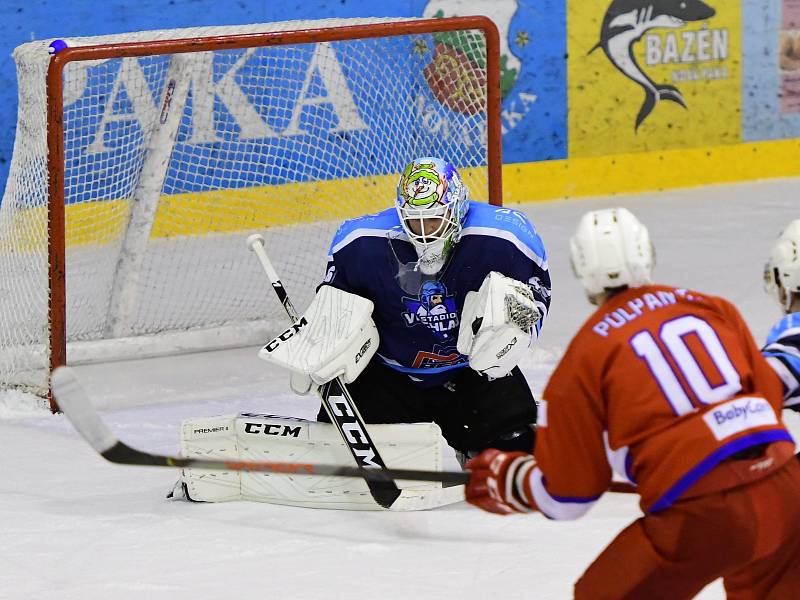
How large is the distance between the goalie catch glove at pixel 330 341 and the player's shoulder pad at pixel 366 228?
0.37ft

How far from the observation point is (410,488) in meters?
3.51

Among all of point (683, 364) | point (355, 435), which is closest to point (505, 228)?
point (355, 435)

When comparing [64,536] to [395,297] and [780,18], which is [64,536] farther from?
[780,18]

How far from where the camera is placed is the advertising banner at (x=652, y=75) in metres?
7.47

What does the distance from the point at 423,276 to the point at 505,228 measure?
0.22 m

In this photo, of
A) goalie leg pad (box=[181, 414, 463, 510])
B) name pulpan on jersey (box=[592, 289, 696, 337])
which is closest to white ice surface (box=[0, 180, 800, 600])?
goalie leg pad (box=[181, 414, 463, 510])

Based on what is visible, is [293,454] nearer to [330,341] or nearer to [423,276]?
[330,341]

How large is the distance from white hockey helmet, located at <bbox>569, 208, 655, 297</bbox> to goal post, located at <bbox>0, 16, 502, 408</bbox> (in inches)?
93.3

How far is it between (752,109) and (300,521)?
5.06 m

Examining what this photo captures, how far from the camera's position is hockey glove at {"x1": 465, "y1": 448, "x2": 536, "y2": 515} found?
2248 mm

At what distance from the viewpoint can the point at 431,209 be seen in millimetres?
3406

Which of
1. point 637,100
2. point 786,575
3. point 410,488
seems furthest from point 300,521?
point 637,100

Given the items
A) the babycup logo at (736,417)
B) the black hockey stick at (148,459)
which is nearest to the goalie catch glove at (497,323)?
the black hockey stick at (148,459)

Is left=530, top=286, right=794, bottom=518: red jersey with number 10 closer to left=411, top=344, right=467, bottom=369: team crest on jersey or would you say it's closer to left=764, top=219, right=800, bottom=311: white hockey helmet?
left=764, top=219, right=800, bottom=311: white hockey helmet
